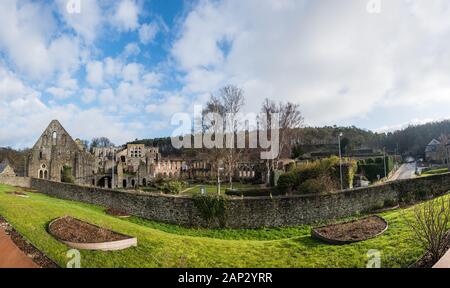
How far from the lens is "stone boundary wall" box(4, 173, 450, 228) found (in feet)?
58.3

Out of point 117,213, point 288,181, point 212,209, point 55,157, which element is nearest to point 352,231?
point 212,209

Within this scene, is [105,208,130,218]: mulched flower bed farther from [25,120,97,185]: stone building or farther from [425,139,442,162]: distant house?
[425,139,442,162]: distant house

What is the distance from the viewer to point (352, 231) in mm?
12117

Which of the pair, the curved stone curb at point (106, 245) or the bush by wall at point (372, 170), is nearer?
the curved stone curb at point (106, 245)

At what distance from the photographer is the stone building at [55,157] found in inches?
1626

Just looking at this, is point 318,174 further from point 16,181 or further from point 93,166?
point 93,166

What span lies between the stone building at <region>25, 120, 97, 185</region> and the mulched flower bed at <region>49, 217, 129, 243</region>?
31.7 meters

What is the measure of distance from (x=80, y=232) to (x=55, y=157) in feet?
116

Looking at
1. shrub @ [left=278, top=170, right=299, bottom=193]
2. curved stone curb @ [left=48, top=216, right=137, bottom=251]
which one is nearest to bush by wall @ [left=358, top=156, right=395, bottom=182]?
shrub @ [left=278, top=170, right=299, bottom=193]

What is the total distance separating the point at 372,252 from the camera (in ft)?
32.2

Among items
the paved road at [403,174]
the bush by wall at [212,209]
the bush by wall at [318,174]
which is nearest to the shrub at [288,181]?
the bush by wall at [318,174]

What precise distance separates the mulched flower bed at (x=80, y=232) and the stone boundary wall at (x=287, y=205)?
21.7ft

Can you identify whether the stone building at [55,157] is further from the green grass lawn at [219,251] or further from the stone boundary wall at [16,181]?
the green grass lawn at [219,251]
